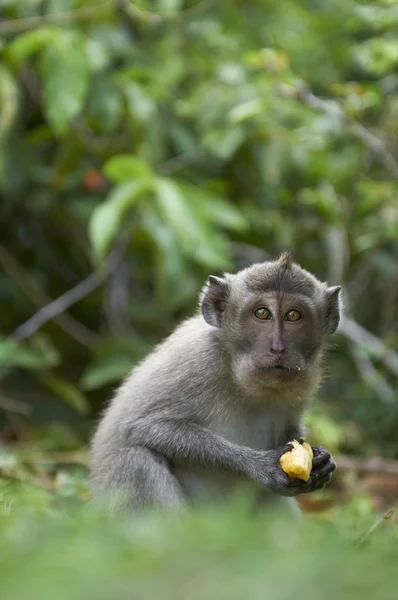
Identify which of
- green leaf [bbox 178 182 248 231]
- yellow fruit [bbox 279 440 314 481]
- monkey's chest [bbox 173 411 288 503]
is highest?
yellow fruit [bbox 279 440 314 481]

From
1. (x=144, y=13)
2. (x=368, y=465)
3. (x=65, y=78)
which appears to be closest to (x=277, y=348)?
(x=368, y=465)

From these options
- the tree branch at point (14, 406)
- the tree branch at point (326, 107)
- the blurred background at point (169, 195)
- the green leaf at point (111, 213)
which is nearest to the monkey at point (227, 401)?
the green leaf at point (111, 213)

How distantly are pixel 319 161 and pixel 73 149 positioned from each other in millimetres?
2423

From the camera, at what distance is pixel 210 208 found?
26.0 feet

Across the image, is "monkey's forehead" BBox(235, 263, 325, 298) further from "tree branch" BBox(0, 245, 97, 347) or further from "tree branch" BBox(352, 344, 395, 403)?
"tree branch" BBox(0, 245, 97, 347)

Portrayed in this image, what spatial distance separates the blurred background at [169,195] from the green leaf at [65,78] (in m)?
0.01

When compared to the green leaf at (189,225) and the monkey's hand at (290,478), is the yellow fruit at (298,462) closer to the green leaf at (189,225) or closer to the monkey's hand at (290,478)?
the monkey's hand at (290,478)

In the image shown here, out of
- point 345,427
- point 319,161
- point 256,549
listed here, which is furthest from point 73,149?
point 256,549

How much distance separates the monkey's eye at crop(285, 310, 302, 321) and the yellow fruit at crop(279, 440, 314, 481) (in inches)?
27.1

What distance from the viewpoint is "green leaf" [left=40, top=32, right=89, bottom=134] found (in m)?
7.41

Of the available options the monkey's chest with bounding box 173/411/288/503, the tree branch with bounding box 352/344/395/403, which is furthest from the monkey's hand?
the tree branch with bounding box 352/344/395/403

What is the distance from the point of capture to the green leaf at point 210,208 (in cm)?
763

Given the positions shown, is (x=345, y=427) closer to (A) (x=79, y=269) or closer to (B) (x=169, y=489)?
(A) (x=79, y=269)

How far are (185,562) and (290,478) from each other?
261 cm
